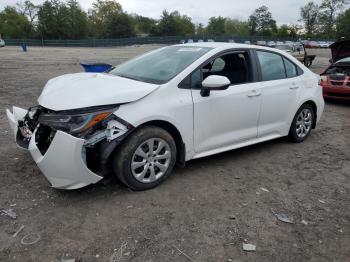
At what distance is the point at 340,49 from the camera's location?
10.7m

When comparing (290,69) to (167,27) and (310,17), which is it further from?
(310,17)

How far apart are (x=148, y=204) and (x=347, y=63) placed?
8.03 m

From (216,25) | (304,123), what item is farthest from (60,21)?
(304,123)

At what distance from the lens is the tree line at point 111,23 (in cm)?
8769

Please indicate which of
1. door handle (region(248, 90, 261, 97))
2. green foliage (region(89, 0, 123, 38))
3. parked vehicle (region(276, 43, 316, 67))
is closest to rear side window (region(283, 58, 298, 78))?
door handle (region(248, 90, 261, 97))

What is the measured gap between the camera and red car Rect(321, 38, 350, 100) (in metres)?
9.48

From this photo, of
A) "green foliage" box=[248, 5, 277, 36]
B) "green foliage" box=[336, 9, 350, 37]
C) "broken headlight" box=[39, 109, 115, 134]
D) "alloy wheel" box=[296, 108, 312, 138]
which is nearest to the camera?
"broken headlight" box=[39, 109, 115, 134]

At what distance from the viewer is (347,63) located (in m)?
9.71

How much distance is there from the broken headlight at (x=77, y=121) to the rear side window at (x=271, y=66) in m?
2.50

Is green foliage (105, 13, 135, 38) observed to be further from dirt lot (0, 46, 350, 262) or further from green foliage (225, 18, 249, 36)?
dirt lot (0, 46, 350, 262)

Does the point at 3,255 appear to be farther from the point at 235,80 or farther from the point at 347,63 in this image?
the point at 347,63

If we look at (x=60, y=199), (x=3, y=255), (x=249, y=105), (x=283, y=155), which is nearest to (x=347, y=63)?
(x=283, y=155)

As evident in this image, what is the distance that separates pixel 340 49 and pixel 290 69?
595cm

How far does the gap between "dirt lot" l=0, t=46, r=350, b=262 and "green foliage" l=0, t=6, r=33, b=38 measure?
3760 inches
